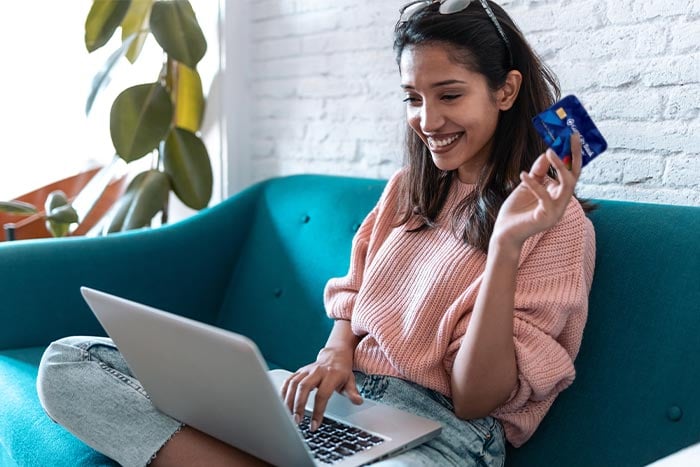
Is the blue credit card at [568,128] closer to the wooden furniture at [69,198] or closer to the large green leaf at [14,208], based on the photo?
the large green leaf at [14,208]

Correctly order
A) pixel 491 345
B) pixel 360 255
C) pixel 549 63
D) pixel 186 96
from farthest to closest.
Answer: pixel 186 96 → pixel 549 63 → pixel 360 255 → pixel 491 345

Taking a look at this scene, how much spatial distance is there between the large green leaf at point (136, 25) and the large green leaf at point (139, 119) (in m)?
0.14

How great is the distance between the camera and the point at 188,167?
2.32 m

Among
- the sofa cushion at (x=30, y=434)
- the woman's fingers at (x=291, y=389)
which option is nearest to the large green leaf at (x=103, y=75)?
the sofa cushion at (x=30, y=434)

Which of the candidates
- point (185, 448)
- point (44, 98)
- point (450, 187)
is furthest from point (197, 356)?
point (44, 98)

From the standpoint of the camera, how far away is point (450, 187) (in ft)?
4.66

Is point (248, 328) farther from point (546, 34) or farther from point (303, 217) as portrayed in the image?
point (546, 34)

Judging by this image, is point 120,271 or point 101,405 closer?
point 101,405

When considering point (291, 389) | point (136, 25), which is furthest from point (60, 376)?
point (136, 25)

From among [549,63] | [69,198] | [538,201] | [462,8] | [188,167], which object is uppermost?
[462,8]

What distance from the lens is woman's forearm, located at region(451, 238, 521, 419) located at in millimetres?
1095

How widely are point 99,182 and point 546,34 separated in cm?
134

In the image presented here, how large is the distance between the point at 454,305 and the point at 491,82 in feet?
1.15

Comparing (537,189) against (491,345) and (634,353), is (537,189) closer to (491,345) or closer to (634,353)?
(491,345)
